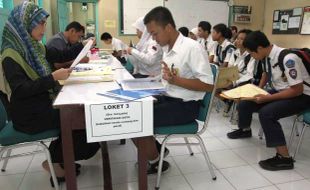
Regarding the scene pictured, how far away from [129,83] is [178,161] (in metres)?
0.87

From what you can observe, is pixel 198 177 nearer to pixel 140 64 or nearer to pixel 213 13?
pixel 140 64

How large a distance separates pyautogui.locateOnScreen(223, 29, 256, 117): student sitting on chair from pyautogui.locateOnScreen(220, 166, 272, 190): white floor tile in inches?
42.9

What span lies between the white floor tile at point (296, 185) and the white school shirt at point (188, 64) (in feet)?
2.81

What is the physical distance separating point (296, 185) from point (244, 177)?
1.14ft

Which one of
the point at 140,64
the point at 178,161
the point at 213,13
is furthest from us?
the point at 213,13

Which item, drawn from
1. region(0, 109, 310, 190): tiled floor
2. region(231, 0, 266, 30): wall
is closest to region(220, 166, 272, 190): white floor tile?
region(0, 109, 310, 190): tiled floor

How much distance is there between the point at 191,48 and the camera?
164cm

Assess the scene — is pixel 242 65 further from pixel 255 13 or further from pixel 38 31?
pixel 255 13

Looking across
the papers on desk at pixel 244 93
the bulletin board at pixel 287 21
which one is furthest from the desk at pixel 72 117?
the bulletin board at pixel 287 21

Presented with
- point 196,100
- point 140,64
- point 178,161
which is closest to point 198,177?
point 178,161

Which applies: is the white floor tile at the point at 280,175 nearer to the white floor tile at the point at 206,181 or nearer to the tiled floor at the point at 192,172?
the tiled floor at the point at 192,172

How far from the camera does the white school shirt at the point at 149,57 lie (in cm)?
266

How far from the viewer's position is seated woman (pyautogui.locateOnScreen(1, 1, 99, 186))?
1.46 m

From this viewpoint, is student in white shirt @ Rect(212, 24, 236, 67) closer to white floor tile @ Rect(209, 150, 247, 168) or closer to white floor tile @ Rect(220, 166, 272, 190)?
white floor tile @ Rect(209, 150, 247, 168)
